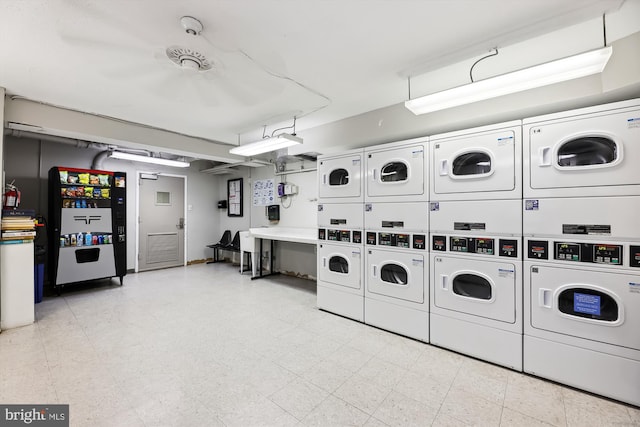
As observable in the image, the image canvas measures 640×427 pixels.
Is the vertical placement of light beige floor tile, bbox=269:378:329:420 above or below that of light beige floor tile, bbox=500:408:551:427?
above

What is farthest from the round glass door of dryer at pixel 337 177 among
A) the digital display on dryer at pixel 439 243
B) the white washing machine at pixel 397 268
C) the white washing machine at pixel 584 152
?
the white washing machine at pixel 584 152

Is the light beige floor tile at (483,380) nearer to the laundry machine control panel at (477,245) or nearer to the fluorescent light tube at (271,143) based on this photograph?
the laundry machine control panel at (477,245)

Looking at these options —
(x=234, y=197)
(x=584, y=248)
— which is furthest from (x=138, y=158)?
(x=584, y=248)

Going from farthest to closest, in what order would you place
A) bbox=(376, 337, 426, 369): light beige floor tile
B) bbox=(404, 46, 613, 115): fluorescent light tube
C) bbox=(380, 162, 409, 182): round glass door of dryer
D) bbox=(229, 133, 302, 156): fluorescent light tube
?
bbox=(229, 133, 302, 156): fluorescent light tube
bbox=(380, 162, 409, 182): round glass door of dryer
bbox=(376, 337, 426, 369): light beige floor tile
bbox=(404, 46, 613, 115): fluorescent light tube

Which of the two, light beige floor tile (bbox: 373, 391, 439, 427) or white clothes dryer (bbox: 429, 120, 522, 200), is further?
white clothes dryer (bbox: 429, 120, 522, 200)

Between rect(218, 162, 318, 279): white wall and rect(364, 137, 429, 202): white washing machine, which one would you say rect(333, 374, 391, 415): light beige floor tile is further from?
rect(218, 162, 318, 279): white wall

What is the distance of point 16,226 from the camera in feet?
10.6

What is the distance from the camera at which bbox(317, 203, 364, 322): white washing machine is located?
3.42m

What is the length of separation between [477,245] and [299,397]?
205 cm

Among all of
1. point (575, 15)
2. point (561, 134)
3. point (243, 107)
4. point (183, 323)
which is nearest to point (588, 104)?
point (561, 134)

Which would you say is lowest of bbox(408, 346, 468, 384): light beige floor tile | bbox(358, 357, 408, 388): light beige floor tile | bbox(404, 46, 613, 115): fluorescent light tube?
bbox(408, 346, 468, 384): light beige floor tile

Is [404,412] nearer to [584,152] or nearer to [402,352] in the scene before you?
[402,352]

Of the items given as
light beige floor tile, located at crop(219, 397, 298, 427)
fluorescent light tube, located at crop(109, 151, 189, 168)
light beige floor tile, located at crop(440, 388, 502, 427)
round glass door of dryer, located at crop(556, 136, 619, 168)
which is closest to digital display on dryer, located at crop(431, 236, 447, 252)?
round glass door of dryer, located at crop(556, 136, 619, 168)

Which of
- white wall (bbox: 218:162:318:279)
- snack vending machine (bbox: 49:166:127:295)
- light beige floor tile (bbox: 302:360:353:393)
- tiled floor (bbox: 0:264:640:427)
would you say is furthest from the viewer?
white wall (bbox: 218:162:318:279)
